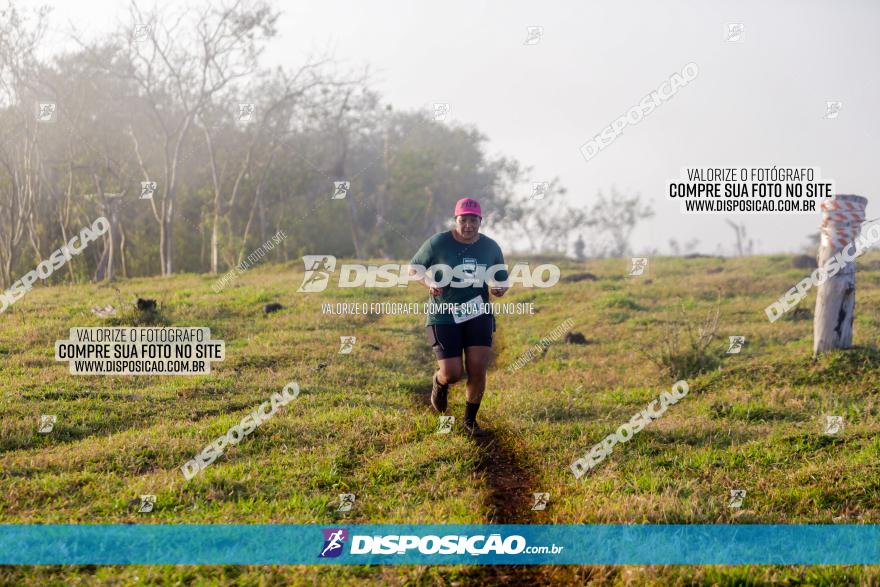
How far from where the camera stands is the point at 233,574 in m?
4.78

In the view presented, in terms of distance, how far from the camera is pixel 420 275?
7.98m

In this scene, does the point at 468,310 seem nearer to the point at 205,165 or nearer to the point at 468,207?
the point at 468,207

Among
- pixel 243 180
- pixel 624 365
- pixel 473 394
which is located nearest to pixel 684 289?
pixel 624 365

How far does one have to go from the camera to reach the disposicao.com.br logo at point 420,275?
7.90 meters

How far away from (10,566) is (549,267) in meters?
23.2

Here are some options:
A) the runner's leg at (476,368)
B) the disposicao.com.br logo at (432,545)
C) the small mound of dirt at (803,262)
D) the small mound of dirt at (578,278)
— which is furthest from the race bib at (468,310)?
the small mound of dirt at (803,262)

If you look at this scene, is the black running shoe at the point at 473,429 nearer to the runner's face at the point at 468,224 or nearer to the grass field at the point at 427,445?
the grass field at the point at 427,445

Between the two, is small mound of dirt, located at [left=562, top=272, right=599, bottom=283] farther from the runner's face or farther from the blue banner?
the blue banner

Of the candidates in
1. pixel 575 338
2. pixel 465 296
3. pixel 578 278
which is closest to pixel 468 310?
pixel 465 296

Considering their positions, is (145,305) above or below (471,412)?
above

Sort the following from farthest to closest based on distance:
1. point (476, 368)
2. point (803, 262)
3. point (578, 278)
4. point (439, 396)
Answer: point (803, 262) < point (578, 278) < point (439, 396) < point (476, 368)

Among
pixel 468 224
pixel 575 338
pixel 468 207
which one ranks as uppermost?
pixel 468 207

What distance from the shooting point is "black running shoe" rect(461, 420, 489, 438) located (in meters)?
8.03

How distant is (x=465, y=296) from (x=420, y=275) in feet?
1.77
